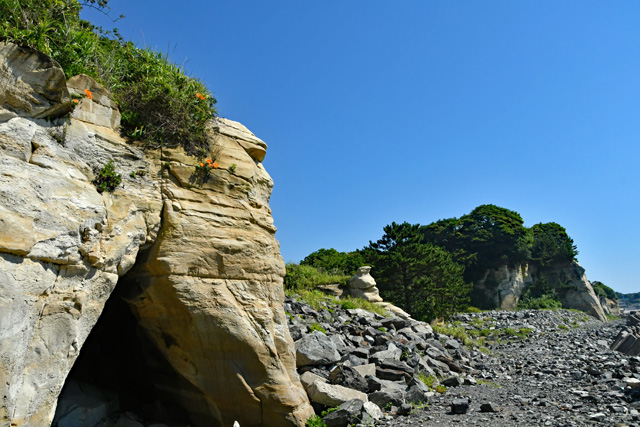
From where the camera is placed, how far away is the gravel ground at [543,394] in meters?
7.39

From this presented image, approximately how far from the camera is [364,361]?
33.8 feet

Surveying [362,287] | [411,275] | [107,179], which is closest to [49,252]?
[107,179]

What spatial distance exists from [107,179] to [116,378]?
4349mm

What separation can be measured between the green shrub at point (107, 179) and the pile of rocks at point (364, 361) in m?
5.29

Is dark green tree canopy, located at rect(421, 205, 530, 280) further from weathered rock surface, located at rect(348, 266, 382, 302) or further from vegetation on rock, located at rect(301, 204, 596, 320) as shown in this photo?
weathered rock surface, located at rect(348, 266, 382, 302)

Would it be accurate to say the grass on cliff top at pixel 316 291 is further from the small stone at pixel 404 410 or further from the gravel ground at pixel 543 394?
the small stone at pixel 404 410

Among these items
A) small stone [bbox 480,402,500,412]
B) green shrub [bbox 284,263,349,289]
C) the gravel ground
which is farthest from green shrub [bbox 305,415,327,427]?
green shrub [bbox 284,263,349,289]

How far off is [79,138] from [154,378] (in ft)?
14.8

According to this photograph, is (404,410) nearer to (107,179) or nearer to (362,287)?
(107,179)

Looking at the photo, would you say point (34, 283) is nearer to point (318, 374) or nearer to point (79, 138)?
point (79, 138)

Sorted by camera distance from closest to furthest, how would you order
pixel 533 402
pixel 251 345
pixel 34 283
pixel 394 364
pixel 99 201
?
pixel 34 283 → pixel 99 201 → pixel 251 345 → pixel 533 402 → pixel 394 364

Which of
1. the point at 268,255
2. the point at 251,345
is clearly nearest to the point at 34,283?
the point at 251,345

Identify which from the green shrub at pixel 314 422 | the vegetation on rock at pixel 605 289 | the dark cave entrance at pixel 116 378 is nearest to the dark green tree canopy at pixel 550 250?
the vegetation on rock at pixel 605 289

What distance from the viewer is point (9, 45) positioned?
4594 mm
